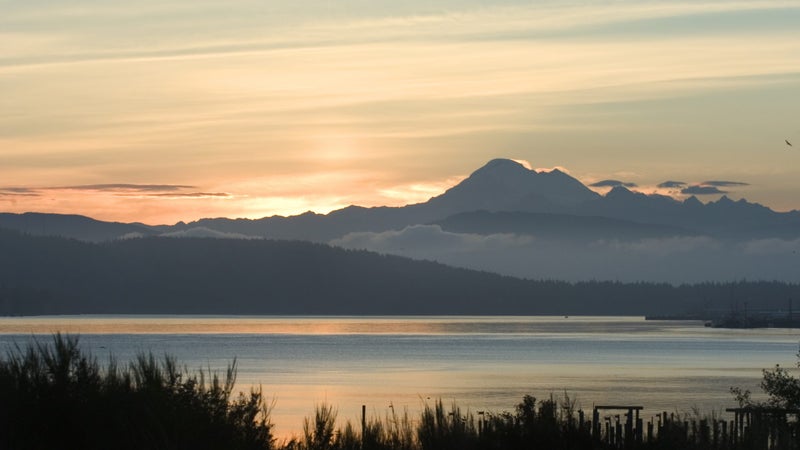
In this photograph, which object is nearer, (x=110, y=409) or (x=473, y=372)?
(x=110, y=409)

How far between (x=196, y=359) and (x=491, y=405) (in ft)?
162

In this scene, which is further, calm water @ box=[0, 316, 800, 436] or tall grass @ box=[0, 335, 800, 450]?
calm water @ box=[0, 316, 800, 436]

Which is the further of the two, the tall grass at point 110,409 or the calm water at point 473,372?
the calm water at point 473,372

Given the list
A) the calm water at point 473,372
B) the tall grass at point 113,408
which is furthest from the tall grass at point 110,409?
the calm water at point 473,372

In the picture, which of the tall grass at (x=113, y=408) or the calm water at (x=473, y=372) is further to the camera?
the calm water at (x=473, y=372)

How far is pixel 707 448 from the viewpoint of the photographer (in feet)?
91.6

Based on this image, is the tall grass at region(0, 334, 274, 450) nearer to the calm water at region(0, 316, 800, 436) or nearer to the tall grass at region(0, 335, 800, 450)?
the tall grass at region(0, 335, 800, 450)

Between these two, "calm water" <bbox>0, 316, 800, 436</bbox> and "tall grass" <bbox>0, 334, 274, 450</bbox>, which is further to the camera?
"calm water" <bbox>0, 316, 800, 436</bbox>

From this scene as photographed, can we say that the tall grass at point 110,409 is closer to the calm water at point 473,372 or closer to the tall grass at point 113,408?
the tall grass at point 113,408

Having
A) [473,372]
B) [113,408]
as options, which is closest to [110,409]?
[113,408]

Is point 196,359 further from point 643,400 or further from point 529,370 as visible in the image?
point 643,400

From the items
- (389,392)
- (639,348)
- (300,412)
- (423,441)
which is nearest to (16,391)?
(423,441)

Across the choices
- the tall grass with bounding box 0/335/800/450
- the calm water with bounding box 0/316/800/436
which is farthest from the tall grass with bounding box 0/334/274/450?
the calm water with bounding box 0/316/800/436

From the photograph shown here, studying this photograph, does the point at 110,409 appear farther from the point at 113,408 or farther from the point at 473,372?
the point at 473,372
